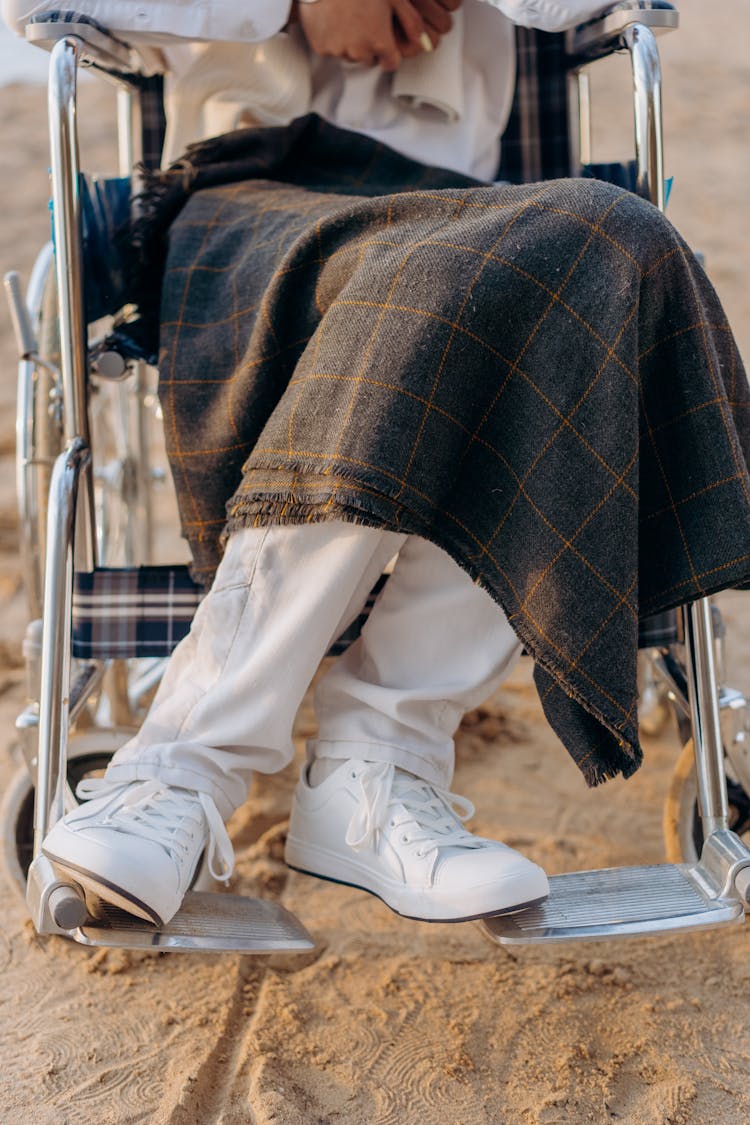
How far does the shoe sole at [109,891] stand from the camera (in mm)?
991

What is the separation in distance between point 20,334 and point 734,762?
1115 millimetres

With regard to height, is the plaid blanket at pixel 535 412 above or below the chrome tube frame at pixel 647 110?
below

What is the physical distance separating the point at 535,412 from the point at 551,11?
0.59m

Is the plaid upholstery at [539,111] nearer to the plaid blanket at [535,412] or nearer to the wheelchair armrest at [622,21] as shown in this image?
the wheelchair armrest at [622,21]

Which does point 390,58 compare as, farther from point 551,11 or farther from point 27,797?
point 27,797

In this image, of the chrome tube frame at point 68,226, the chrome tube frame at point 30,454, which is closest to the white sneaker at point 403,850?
the chrome tube frame at point 68,226

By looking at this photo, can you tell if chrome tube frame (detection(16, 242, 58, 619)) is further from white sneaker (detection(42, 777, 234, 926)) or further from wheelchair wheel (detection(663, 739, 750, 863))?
wheelchair wheel (detection(663, 739, 750, 863))

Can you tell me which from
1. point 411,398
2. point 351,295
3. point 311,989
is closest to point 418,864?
point 311,989

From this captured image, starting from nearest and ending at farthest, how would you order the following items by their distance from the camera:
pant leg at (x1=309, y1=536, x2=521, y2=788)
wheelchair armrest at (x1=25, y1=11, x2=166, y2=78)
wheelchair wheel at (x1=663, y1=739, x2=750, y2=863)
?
1. pant leg at (x1=309, y1=536, x2=521, y2=788)
2. wheelchair armrest at (x1=25, y1=11, x2=166, y2=78)
3. wheelchair wheel at (x1=663, y1=739, x2=750, y2=863)

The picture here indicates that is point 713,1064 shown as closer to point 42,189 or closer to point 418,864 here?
point 418,864

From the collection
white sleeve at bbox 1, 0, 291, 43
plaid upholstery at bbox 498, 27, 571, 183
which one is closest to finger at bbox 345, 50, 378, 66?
white sleeve at bbox 1, 0, 291, 43

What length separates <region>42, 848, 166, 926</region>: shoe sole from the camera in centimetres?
99

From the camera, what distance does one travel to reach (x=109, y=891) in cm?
99

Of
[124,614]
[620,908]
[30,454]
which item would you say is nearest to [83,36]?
[30,454]
